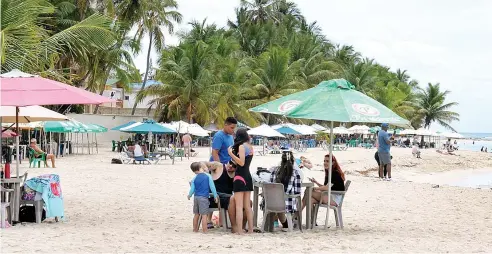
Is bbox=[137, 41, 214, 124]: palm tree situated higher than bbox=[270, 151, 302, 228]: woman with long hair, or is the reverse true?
bbox=[137, 41, 214, 124]: palm tree

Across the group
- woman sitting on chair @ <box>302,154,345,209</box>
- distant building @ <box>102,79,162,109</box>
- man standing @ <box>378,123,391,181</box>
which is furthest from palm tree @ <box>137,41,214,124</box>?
woman sitting on chair @ <box>302,154,345,209</box>

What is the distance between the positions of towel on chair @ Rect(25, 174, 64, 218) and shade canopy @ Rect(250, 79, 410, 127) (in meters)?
2.91

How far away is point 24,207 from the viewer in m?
8.51

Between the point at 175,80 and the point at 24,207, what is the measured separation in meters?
31.8

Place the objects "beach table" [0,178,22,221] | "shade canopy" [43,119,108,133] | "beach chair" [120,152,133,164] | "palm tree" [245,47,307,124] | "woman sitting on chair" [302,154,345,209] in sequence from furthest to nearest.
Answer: "palm tree" [245,47,307,124], "shade canopy" [43,119,108,133], "beach chair" [120,152,133,164], "woman sitting on chair" [302,154,345,209], "beach table" [0,178,22,221]

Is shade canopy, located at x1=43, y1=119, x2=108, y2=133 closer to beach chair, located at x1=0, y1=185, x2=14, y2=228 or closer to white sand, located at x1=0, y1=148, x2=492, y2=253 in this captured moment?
white sand, located at x1=0, y1=148, x2=492, y2=253

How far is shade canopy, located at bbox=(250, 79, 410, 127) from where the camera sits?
7.86 meters

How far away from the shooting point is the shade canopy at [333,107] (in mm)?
7859

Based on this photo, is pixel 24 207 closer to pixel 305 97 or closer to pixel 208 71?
pixel 305 97

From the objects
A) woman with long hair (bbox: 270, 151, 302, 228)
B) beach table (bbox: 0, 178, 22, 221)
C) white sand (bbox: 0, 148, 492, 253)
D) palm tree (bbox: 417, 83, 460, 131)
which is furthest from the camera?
palm tree (bbox: 417, 83, 460, 131)

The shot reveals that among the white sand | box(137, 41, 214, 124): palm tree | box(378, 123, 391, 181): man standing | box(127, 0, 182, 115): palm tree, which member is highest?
box(127, 0, 182, 115): palm tree

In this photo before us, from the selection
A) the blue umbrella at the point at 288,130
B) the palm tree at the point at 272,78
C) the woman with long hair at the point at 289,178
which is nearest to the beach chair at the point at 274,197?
the woman with long hair at the point at 289,178

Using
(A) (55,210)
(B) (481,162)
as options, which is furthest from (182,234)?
(B) (481,162)

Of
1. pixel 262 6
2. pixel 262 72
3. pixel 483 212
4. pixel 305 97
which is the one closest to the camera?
pixel 305 97
